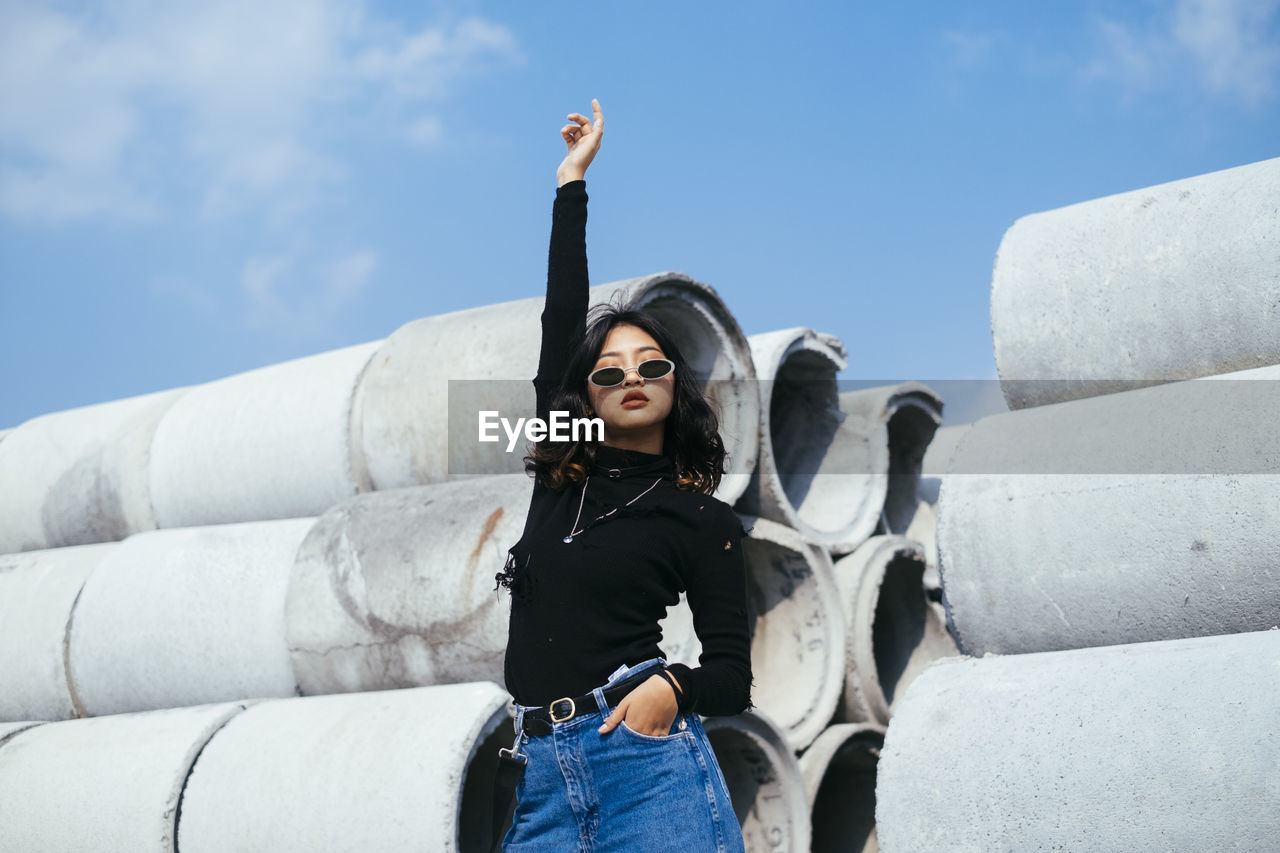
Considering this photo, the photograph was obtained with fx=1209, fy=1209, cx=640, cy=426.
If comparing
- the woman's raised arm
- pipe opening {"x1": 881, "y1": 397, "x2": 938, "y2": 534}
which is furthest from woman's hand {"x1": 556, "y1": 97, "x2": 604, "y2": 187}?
pipe opening {"x1": 881, "y1": 397, "x2": 938, "y2": 534}

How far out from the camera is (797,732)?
399 cm

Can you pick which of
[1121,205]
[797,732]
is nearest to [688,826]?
[1121,205]

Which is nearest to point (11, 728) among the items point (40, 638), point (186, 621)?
point (40, 638)

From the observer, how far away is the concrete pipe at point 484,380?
3424 millimetres

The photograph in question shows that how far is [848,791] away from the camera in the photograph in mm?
4434

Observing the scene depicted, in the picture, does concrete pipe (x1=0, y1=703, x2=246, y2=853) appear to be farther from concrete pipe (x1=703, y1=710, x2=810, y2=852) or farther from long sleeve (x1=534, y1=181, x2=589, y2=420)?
long sleeve (x1=534, y1=181, x2=589, y2=420)

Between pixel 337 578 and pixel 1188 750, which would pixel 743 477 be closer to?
pixel 337 578

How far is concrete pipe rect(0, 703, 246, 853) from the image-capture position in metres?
3.21

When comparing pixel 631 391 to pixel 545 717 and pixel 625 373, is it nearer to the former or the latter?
pixel 625 373

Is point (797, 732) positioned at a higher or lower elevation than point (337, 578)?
lower

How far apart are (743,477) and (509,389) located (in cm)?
84

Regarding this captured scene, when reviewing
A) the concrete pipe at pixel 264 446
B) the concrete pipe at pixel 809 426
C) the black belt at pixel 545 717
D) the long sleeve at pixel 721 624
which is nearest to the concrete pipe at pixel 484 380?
the concrete pipe at pixel 264 446

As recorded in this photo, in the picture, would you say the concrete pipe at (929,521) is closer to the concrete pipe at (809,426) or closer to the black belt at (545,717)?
the concrete pipe at (809,426)

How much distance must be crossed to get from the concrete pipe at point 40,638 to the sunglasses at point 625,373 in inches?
118
